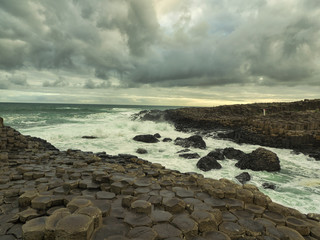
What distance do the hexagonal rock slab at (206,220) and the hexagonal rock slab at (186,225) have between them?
0.09 m

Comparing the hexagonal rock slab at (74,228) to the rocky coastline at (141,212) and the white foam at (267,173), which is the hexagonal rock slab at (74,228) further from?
the white foam at (267,173)

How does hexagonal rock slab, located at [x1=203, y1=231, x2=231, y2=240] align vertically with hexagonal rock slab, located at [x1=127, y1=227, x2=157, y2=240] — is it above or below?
below

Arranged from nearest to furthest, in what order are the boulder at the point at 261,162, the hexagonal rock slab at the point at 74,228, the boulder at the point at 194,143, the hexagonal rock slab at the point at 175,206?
the hexagonal rock slab at the point at 74,228, the hexagonal rock slab at the point at 175,206, the boulder at the point at 261,162, the boulder at the point at 194,143

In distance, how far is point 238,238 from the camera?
2.71 metres

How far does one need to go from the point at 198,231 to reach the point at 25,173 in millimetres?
4762

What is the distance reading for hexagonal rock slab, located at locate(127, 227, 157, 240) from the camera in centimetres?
243

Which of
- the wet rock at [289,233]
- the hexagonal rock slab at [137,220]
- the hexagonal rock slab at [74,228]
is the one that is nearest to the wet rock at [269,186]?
the wet rock at [289,233]

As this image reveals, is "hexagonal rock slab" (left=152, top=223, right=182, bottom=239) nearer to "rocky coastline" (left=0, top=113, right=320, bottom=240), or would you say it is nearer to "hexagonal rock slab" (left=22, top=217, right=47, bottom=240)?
"rocky coastline" (left=0, top=113, right=320, bottom=240)

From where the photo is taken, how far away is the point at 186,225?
8.96ft

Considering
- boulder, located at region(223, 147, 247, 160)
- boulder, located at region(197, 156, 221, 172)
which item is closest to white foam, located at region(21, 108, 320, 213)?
boulder, located at region(197, 156, 221, 172)

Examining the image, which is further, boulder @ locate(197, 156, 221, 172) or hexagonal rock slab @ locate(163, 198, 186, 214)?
boulder @ locate(197, 156, 221, 172)

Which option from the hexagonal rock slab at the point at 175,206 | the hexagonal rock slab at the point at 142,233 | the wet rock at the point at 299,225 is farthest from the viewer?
the hexagonal rock slab at the point at 175,206

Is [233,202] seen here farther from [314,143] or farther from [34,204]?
[314,143]

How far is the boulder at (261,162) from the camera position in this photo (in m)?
8.71
